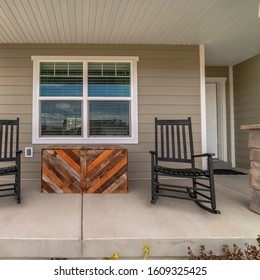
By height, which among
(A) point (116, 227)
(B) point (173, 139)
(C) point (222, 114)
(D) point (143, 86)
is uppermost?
(D) point (143, 86)

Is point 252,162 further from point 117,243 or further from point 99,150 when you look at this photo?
point 99,150

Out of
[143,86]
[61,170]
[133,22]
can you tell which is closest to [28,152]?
[61,170]

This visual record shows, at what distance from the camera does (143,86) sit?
3.83 m

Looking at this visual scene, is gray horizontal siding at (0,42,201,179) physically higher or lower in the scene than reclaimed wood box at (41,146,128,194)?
higher

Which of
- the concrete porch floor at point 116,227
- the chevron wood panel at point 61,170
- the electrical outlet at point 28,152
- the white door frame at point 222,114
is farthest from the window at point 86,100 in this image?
the white door frame at point 222,114

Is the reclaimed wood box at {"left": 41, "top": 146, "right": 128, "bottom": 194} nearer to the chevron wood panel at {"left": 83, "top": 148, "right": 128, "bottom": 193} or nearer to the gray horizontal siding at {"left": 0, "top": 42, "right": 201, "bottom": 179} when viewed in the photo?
the chevron wood panel at {"left": 83, "top": 148, "right": 128, "bottom": 193}

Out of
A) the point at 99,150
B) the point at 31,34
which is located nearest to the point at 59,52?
the point at 31,34

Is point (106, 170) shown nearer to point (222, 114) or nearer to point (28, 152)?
point (28, 152)

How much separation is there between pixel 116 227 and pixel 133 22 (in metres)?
2.77

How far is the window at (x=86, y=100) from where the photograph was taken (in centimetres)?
375

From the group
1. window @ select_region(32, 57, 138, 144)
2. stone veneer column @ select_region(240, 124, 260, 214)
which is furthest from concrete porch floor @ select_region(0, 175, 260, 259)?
window @ select_region(32, 57, 138, 144)

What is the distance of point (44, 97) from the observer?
12.3ft

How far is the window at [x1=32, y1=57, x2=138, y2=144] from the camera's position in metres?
3.75

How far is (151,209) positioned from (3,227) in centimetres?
143
